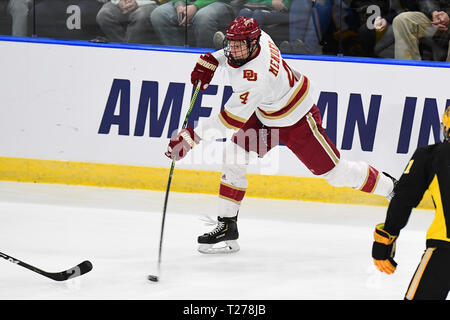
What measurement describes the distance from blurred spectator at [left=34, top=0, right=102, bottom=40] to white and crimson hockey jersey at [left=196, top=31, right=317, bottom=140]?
1.63 m

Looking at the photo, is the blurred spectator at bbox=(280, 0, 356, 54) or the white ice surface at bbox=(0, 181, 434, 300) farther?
the blurred spectator at bbox=(280, 0, 356, 54)


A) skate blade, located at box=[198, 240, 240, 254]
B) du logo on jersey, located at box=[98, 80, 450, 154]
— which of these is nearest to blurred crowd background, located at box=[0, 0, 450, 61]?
du logo on jersey, located at box=[98, 80, 450, 154]

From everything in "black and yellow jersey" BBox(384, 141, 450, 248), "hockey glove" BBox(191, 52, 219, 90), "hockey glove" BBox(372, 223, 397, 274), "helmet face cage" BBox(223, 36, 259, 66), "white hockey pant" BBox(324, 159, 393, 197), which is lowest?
"white hockey pant" BBox(324, 159, 393, 197)

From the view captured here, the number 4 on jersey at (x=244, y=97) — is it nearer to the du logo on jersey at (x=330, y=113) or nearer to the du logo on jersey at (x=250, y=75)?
the du logo on jersey at (x=250, y=75)

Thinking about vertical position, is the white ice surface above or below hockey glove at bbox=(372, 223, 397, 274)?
below

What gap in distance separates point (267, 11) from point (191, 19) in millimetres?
499

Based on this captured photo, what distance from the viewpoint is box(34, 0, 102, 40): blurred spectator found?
18.4 ft

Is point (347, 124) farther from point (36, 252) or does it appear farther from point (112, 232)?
point (36, 252)

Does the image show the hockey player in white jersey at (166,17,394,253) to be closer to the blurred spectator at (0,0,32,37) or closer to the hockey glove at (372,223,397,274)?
the hockey glove at (372,223,397,274)

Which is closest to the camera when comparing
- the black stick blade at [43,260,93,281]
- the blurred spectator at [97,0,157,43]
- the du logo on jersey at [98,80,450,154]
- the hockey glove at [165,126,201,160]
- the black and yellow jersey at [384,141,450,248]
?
the black and yellow jersey at [384,141,450,248]

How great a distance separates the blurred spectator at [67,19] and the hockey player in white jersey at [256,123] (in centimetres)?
159

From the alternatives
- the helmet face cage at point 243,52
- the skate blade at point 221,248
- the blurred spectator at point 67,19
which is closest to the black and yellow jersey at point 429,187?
the helmet face cage at point 243,52

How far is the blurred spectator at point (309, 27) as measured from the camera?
542cm
